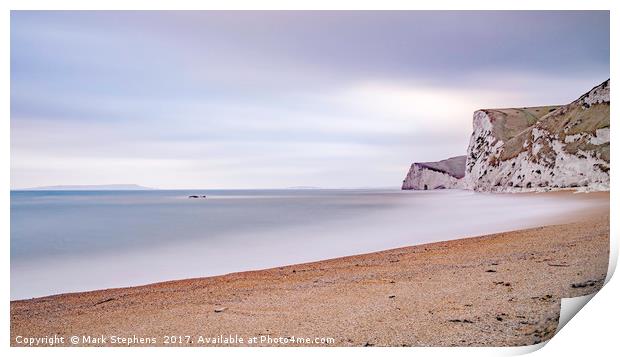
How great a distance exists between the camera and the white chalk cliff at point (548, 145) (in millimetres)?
3789

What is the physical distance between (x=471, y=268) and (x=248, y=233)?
2.94 m

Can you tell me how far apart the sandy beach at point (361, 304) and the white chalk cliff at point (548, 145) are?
334mm

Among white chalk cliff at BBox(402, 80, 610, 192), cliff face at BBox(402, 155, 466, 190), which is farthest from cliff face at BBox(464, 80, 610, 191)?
cliff face at BBox(402, 155, 466, 190)

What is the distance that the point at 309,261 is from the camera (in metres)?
4.52

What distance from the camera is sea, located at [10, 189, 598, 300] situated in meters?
3.77

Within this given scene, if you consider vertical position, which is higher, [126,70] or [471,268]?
[126,70]

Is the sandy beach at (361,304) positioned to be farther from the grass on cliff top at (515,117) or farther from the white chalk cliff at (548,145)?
the grass on cliff top at (515,117)

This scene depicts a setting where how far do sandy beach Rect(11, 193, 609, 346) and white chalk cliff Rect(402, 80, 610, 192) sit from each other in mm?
334

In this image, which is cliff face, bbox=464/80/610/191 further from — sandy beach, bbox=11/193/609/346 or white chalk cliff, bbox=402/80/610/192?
sandy beach, bbox=11/193/609/346

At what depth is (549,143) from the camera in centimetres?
468

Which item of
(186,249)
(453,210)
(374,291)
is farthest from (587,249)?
(186,249)

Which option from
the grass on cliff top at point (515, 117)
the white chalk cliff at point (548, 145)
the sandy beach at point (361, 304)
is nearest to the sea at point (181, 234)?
the white chalk cliff at point (548, 145)
